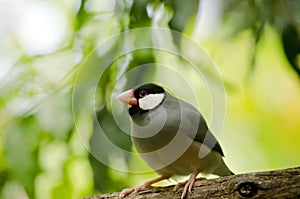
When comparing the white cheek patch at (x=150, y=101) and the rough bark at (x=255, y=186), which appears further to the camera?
the white cheek patch at (x=150, y=101)

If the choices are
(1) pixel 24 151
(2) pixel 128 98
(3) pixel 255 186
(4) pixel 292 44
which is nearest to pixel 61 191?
(1) pixel 24 151

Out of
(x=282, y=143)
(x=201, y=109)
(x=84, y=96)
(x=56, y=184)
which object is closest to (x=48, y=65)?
(x=84, y=96)

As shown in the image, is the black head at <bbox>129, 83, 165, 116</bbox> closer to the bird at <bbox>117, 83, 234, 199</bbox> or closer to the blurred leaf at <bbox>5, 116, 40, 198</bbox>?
the bird at <bbox>117, 83, 234, 199</bbox>

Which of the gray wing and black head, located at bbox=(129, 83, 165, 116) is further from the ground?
black head, located at bbox=(129, 83, 165, 116)

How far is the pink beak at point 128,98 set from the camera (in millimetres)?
1377

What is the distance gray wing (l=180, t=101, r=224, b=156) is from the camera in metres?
1.35

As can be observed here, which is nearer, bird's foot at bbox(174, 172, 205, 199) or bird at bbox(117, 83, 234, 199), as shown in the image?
bird's foot at bbox(174, 172, 205, 199)

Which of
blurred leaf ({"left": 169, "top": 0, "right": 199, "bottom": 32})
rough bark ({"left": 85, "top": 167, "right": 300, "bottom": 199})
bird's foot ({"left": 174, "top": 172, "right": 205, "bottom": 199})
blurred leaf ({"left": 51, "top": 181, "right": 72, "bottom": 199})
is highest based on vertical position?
blurred leaf ({"left": 169, "top": 0, "right": 199, "bottom": 32})

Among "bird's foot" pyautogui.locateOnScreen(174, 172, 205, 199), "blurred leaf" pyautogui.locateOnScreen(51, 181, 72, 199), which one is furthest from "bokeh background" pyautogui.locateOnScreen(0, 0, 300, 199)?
"bird's foot" pyautogui.locateOnScreen(174, 172, 205, 199)

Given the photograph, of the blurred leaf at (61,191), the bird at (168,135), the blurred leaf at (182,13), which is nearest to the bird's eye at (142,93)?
the bird at (168,135)

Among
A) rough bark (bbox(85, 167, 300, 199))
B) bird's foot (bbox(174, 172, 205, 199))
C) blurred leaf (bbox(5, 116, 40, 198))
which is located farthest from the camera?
blurred leaf (bbox(5, 116, 40, 198))

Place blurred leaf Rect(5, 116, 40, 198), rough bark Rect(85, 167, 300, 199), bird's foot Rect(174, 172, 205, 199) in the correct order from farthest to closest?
blurred leaf Rect(5, 116, 40, 198), bird's foot Rect(174, 172, 205, 199), rough bark Rect(85, 167, 300, 199)

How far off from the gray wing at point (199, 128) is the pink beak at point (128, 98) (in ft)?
0.37

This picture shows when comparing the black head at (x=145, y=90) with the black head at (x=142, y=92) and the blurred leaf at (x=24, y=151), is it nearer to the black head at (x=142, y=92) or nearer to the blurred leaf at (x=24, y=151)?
the black head at (x=142, y=92)
